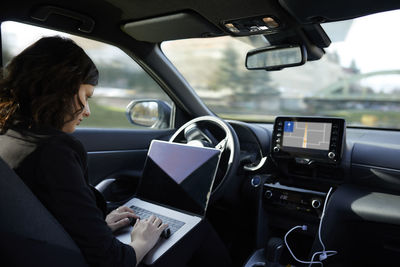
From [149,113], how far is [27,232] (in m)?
2.53

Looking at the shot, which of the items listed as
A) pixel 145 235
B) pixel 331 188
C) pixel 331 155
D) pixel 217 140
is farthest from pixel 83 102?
pixel 331 188

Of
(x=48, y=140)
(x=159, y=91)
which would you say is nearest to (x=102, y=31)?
(x=159, y=91)

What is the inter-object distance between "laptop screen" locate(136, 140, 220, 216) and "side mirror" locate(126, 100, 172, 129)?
3.78 feet

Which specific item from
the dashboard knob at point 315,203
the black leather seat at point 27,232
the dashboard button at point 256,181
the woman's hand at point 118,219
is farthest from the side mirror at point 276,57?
the black leather seat at point 27,232

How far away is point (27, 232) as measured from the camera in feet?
3.59

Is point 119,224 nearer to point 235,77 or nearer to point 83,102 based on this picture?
point 83,102

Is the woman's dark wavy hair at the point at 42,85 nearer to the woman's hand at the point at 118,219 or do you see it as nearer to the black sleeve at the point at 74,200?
the black sleeve at the point at 74,200

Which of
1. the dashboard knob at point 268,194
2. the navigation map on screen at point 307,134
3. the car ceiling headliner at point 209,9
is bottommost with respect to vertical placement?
the dashboard knob at point 268,194

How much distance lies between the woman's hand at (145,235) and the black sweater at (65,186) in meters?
0.20

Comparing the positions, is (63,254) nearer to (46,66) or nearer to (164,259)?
(164,259)

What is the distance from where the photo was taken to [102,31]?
8.80 feet

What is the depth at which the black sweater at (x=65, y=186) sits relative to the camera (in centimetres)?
113

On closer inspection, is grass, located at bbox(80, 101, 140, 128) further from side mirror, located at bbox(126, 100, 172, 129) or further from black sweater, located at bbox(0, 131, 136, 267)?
black sweater, located at bbox(0, 131, 136, 267)

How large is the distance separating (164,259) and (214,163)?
722mm
